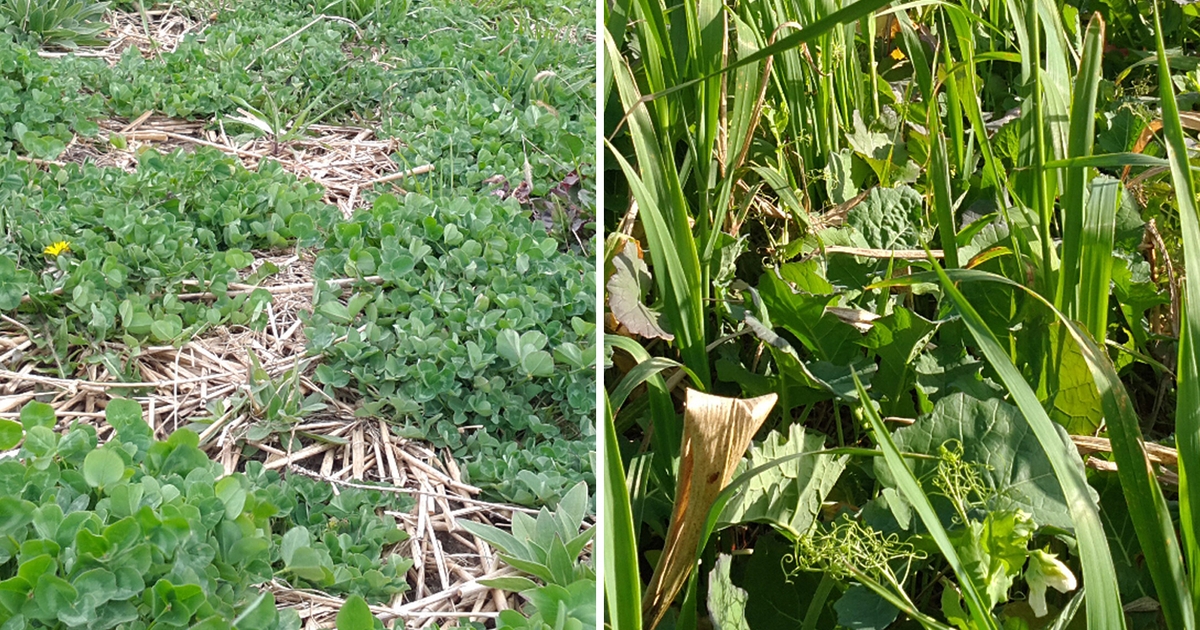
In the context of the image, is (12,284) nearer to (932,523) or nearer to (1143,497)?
(932,523)

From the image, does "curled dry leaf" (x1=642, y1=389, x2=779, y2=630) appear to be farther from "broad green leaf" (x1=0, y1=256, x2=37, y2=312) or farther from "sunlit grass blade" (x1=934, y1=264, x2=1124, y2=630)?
"broad green leaf" (x1=0, y1=256, x2=37, y2=312)

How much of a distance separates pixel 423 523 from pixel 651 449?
333mm

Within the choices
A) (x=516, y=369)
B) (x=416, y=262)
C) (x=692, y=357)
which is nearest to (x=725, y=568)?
(x=692, y=357)

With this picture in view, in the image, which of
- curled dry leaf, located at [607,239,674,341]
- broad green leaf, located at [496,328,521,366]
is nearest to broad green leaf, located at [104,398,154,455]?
broad green leaf, located at [496,328,521,366]

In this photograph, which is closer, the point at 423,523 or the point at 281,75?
the point at 423,523

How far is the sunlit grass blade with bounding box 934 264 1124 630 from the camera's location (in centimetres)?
68

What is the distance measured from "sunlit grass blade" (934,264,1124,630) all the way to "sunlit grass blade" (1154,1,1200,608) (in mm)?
62

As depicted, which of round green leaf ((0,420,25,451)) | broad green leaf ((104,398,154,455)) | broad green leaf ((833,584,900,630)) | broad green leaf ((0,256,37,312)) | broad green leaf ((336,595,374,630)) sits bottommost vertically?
broad green leaf ((336,595,374,630))

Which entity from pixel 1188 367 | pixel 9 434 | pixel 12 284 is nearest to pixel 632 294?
pixel 1188 367

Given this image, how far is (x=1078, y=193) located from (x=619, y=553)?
19.9 inches

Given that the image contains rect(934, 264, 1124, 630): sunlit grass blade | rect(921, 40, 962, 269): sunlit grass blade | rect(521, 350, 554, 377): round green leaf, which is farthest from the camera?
rect(521, 350, 554, 377): round green leaf

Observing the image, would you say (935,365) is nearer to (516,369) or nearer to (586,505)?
(586,505)

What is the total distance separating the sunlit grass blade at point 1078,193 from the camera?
0.90 m

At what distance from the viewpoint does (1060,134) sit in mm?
1047
